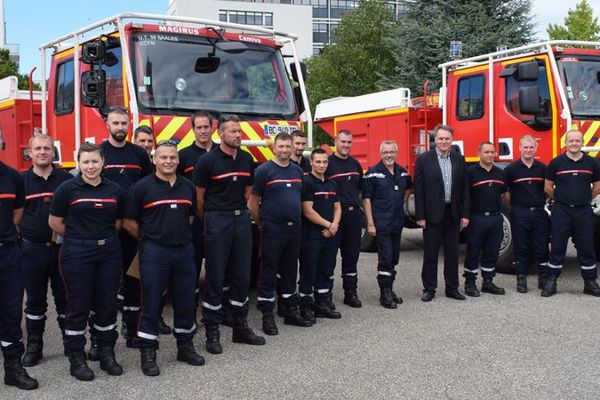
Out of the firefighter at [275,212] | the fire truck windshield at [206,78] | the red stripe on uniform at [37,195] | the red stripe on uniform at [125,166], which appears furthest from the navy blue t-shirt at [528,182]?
the red stripe on uniform at [37,195]

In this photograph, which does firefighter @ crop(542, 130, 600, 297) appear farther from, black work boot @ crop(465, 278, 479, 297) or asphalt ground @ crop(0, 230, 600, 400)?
black work boot @ crop(465, 278, 479, 297)

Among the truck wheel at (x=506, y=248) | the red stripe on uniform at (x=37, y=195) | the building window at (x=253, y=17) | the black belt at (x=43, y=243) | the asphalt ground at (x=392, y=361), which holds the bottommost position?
the asphalt ground at (x=392, y=361)

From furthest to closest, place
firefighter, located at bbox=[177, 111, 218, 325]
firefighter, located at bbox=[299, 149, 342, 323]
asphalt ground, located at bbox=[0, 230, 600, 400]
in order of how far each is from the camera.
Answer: firefighter, located at bbox=[299, 149, 342, 323] < firefighter, located at bbox=[177, 111, 218, 325] < asphalt ground, located at bbox=[0, 230, 600, 400]

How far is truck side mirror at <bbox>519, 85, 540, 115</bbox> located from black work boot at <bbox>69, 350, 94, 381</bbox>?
570 centimetres

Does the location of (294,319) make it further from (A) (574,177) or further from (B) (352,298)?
(A) (574,177)

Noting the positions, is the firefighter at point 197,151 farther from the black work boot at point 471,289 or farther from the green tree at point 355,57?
the green tree at point 355,57

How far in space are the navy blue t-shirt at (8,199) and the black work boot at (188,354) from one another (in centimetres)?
144

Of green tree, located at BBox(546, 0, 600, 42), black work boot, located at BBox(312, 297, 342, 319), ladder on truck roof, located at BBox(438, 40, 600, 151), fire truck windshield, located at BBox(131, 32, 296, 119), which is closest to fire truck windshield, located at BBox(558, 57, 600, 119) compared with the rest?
ladder on truck roof, located at BBox(438, 40, 600, 151)

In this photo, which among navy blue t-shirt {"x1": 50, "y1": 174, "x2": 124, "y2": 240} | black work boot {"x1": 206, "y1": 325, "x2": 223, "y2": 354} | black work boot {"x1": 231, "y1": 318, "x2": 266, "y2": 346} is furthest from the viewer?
black work boot {"x1": 231, "y1": 318, "x2": 266, "y2": 346}

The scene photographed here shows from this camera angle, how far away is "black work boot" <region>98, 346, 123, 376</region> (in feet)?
16.5

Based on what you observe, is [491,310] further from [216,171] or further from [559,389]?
[216,171]

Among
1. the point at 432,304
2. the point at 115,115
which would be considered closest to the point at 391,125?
the point at 432,304

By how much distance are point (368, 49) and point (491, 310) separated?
28265mm

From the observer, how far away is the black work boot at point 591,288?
7359mm
